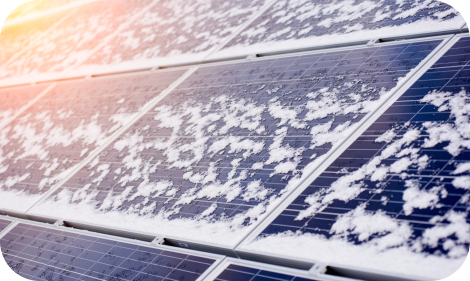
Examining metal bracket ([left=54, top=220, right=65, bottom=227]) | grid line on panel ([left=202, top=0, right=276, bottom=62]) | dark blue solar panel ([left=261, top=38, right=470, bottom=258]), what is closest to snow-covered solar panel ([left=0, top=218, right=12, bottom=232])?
metal bracket ([left=54, top=220, right=65, bottom=227])

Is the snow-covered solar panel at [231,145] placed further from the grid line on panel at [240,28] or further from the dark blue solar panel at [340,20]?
the grid line on panel at [240,28]

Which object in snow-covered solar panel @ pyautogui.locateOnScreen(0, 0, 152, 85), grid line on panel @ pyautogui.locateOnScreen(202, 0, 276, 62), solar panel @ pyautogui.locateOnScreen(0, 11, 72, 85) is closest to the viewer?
grid line on panel @ pyautogui.locateOnScreen(202, 0, 276, 62)

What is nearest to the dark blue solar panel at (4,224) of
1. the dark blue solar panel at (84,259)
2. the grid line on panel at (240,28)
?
the dark blue solar panel at (84,259)

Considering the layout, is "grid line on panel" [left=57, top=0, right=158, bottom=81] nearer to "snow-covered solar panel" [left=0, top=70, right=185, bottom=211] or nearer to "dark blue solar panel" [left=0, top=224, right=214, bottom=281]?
"snow-covered solar panel" [left=0, top=70, right=185, bottom=211]

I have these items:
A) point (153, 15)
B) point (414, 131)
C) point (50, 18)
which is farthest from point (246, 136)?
point (50, 18)

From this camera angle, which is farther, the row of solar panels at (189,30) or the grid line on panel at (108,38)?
the grid line on panel at (108,38)
